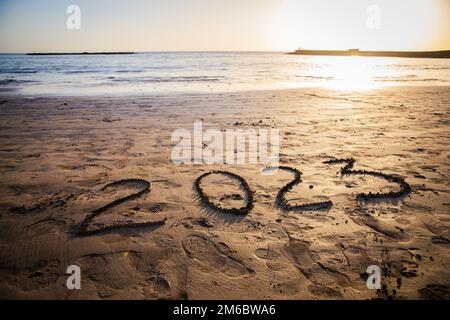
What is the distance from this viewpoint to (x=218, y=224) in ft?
11.0

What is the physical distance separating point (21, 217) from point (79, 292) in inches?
64.3

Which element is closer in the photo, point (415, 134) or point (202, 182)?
point (202, 182)

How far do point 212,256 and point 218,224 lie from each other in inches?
21.4

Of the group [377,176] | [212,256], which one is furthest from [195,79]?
[212,256]

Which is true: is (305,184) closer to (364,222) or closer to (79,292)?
(364,222)

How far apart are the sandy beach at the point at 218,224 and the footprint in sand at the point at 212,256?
0.4 inches

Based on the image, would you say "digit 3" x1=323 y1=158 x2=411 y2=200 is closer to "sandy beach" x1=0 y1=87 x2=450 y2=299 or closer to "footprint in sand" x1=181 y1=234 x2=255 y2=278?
"sandy beach" x1=0 y1=87 x2=450 y2=299

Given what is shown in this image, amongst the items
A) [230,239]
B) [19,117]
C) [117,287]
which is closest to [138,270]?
[117,287]

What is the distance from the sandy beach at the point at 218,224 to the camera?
2529 millimetres

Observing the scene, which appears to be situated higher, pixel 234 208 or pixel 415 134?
pixel 415 134

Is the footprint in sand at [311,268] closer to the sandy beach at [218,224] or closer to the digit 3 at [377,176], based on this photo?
the sandy beach at [218,224]

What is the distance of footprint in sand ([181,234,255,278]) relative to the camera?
2680 millimetres

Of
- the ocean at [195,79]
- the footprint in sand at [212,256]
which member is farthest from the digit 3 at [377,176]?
the ocean at [195,79]

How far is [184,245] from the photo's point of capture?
301cm
